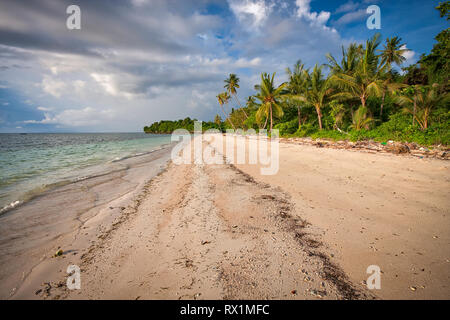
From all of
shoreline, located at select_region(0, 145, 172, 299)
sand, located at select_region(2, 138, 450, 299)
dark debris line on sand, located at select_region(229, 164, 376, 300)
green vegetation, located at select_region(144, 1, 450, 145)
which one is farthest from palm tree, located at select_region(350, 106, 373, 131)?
shoreline, located at select_region(0, 145, 172, 299)

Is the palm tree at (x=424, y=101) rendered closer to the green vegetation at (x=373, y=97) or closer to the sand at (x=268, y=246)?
the green vegetation at (x=373, y=97)

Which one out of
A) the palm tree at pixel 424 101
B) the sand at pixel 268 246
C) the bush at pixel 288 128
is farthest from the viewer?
the bush at pixel 288 128

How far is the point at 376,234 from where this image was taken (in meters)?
2.73

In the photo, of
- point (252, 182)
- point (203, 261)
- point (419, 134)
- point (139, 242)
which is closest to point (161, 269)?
point (203, 261)

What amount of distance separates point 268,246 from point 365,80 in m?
17.5

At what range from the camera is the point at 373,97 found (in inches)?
661

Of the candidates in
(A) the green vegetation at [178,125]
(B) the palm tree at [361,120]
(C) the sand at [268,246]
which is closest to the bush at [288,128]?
(B) the palm tree at [361,120]

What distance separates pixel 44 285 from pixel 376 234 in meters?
4.83

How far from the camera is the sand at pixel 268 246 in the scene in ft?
6.32

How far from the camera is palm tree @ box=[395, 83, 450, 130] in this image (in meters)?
9.76

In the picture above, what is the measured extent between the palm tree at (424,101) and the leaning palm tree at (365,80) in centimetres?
Result: 308

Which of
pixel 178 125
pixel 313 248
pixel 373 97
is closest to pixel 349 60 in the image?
pixel 373 97

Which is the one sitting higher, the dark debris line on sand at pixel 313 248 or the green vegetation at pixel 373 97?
the green vegetation at pixel 373 97

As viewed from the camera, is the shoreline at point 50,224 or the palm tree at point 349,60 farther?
the palm tree at point 349,60
